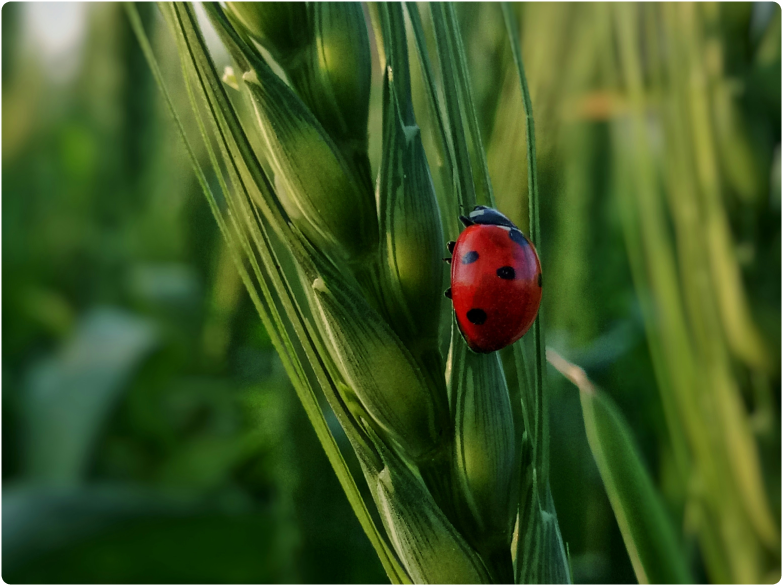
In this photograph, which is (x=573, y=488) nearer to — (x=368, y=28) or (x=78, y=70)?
(x=368, y=28)

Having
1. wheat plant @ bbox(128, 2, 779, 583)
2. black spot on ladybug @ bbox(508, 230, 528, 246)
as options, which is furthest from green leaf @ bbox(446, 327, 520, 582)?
black spot on ladybug @ bbox(508, 230, 528, 246)

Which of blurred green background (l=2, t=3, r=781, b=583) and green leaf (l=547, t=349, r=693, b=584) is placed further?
blurred green background (l=2, t=3, r=781, b=583)

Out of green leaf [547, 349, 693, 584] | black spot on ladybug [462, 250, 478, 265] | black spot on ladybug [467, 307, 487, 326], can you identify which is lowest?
green leaf [547, 349, 693, 584]

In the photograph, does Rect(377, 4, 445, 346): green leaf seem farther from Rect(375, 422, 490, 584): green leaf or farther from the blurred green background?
the blurred green background

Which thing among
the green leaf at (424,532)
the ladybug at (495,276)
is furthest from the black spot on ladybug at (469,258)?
the green leaf at (424,532)

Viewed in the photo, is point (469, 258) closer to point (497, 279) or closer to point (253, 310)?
point (497, 279)

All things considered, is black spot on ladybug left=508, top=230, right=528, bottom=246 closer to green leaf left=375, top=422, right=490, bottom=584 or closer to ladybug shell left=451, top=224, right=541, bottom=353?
ladybug shell left=451, top=224, right=541, bottom=353

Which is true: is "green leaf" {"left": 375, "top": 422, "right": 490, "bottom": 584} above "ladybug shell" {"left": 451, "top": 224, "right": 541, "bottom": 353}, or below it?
below

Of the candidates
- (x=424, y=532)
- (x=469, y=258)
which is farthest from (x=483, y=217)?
(x=424, y=532)
